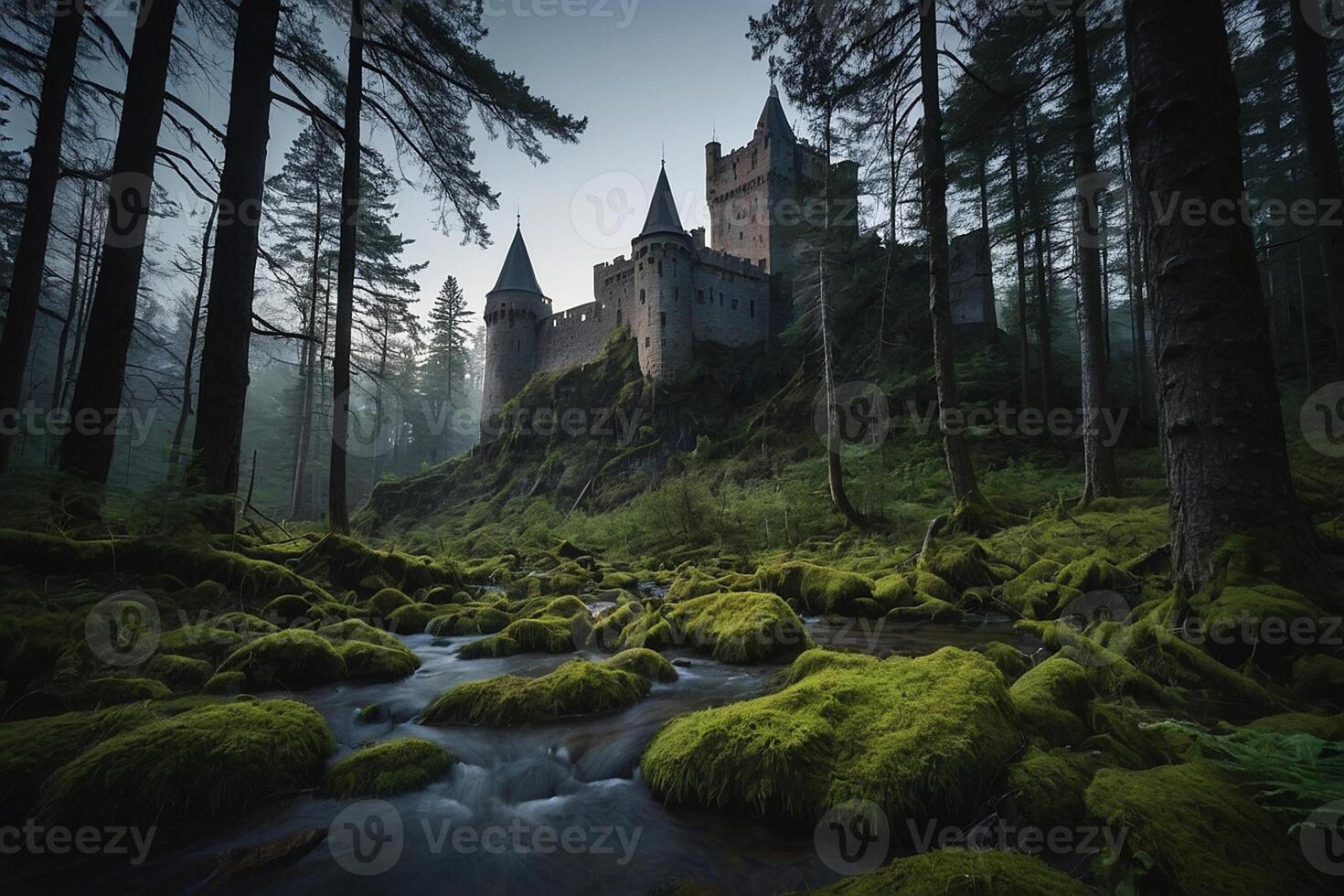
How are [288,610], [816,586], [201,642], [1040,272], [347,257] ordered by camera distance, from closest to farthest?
[201,642], [288,610], [816,586], [347,257], [1040,272]

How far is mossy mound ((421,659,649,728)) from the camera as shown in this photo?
3.96 m

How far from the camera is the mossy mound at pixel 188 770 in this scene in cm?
243

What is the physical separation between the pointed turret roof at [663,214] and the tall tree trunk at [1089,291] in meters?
26.6

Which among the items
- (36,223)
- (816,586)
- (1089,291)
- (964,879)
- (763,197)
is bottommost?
(816,586)

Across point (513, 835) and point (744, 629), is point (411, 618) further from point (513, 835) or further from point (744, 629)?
point (513, 835)

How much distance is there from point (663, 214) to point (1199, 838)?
A: 1459 inches

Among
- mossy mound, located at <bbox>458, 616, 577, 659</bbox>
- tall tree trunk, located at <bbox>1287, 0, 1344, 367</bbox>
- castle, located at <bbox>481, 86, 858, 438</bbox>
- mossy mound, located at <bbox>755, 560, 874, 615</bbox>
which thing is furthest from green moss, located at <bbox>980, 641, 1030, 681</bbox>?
castle, located at <bbox>481, 86, 858, 438</bbox>

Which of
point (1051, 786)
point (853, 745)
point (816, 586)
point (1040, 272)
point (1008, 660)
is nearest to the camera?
point (1051, 786)

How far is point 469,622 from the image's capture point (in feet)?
22.7

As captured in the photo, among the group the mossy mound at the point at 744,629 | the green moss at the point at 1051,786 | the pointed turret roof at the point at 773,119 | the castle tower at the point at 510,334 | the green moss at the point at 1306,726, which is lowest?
the mossy mound at the point at 744,629

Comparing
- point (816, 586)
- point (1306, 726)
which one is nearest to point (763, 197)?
point (816, 586)

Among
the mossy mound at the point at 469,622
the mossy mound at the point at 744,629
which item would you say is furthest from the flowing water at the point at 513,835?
the mossy mound at the point at 469,622

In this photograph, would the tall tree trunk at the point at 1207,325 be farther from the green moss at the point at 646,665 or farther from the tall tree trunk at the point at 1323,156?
the tall tree trunk at the point at 1323,156

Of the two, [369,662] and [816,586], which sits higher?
[816,586]
